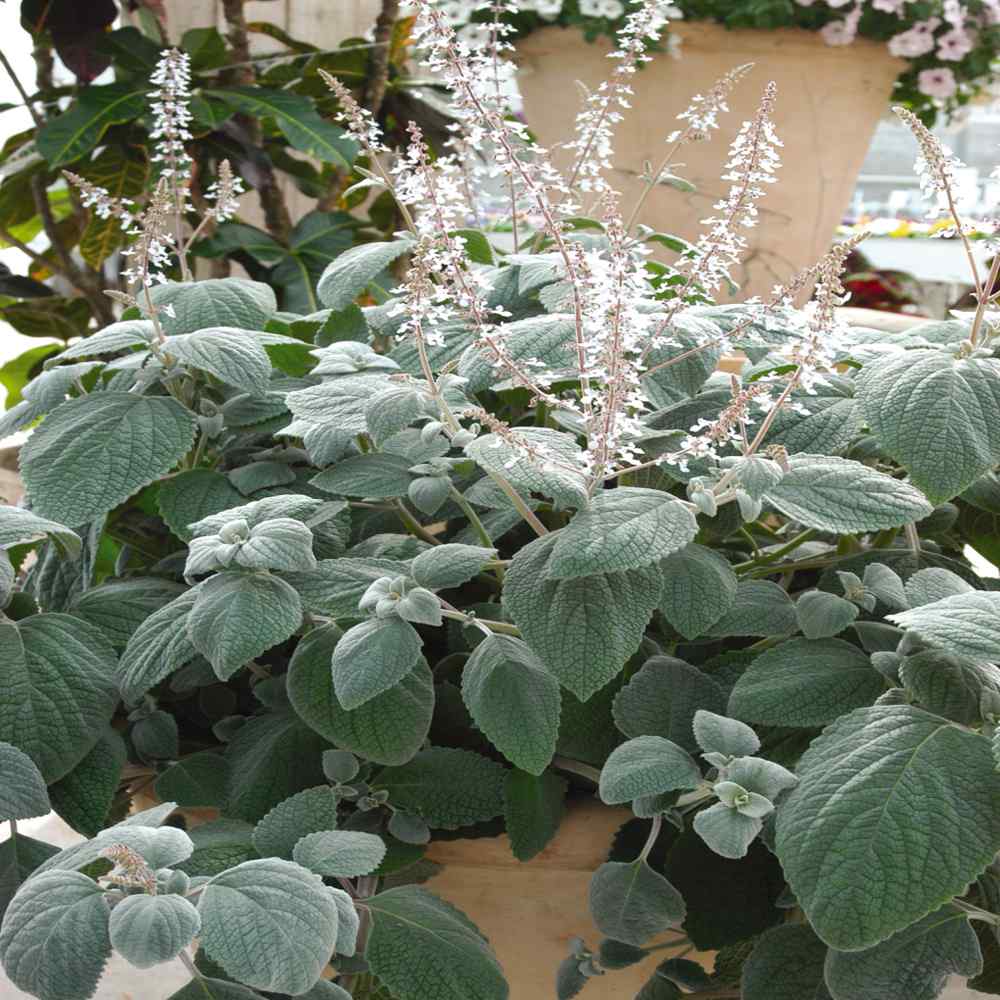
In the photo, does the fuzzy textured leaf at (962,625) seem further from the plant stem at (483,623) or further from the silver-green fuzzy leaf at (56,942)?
the silver-green fuzzy leaf at (56,942)

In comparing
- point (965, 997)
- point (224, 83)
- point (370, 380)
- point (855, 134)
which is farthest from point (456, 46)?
point (224, 83)

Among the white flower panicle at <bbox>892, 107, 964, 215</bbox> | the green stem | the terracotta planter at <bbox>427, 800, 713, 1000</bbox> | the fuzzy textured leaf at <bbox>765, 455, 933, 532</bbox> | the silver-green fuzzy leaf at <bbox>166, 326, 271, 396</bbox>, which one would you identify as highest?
the white flower panicle at <bbox>892, 107, 964, 215</bbox>

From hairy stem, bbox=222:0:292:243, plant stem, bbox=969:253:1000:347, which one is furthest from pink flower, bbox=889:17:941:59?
plant stem, bbox=969:253:1000:347

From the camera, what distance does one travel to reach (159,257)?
0.70m

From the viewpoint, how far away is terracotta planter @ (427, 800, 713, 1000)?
1.95 feet

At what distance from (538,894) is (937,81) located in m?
1.76

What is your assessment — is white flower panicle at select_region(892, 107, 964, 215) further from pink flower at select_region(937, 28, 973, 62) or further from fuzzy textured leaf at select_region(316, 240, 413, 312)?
pink flower at select_region(937, 28, 973, 62)

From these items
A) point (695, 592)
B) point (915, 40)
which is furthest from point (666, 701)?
point (915, 40)

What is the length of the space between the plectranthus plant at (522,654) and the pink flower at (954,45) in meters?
1.39

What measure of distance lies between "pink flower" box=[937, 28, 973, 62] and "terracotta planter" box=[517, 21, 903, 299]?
82mm

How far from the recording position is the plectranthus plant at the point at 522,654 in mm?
462

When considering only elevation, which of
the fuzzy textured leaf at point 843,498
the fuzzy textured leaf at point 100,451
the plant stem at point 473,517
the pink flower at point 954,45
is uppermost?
the pink flower at point 954,45

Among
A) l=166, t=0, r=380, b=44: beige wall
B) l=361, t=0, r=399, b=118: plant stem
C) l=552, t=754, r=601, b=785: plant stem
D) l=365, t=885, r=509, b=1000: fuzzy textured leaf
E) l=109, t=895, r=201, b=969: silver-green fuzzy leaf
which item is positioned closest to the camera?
l=109, t=895, r=201, b=969: silver-green fuzzy leaf

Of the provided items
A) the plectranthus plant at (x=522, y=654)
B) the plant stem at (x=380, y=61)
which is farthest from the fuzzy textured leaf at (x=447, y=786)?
the plant stem at (x=380, y=61)
